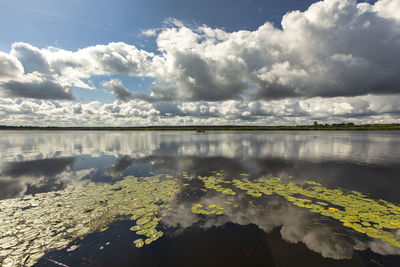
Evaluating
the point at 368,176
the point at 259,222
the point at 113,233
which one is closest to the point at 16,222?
the point at 113,233

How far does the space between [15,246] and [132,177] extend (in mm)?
12290

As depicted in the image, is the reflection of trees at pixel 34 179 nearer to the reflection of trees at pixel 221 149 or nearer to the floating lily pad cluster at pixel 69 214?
the floating lily pad cluster at pixel 69 214

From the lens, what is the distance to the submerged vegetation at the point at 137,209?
8836 mm

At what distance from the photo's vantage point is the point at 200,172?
22891 millimetres

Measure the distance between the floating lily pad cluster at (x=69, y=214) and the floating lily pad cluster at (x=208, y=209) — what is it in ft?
7.30

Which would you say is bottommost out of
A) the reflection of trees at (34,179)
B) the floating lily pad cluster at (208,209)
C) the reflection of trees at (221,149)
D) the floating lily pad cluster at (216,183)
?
the reflection of trees at (221,149)

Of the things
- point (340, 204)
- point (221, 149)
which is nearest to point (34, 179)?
point (340, 204)

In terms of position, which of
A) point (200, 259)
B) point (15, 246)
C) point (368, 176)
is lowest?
point (368, 176)

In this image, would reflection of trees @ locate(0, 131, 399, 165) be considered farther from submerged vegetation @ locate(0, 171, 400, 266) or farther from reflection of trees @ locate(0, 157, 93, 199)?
submerged vegetation @ locate(0, 171, 400, 266)

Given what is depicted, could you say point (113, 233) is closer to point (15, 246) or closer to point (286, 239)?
point (15, 246)

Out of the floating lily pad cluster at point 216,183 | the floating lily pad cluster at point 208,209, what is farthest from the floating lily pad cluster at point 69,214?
the floating lily pad cluster at point 216,183

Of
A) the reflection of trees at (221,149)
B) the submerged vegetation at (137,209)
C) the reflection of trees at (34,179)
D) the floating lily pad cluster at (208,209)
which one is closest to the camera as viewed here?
the submerged vegetation at (137,209)

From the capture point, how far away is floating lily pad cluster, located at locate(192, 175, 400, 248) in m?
9.88

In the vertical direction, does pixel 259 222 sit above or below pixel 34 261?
below
